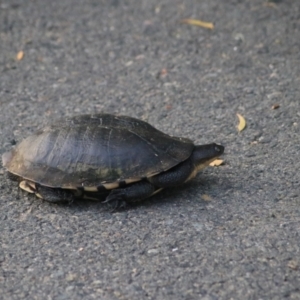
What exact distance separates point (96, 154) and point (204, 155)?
687 millimetres

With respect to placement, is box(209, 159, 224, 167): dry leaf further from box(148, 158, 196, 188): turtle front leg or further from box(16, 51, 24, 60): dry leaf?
box(16, 51, 24, 60): dry leaf

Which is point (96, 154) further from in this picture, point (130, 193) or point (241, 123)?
point (241, 123)

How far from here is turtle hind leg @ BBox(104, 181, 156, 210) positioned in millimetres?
4254

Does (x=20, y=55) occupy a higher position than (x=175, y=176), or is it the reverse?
(x=175, y=176)

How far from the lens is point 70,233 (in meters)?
4.10

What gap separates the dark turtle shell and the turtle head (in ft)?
0.20

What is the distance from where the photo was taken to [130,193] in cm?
425

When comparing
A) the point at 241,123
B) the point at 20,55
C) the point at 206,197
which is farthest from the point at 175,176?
the point at 20,55

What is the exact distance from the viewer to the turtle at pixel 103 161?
4227 mm

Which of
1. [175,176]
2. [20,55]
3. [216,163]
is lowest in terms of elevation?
[20,55]

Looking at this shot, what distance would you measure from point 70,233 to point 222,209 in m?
0.91

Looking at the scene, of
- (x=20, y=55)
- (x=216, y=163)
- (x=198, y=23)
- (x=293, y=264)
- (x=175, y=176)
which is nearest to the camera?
(x=293, y=264)

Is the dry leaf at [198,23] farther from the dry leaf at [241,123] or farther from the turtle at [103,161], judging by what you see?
the turtle at [103,161]

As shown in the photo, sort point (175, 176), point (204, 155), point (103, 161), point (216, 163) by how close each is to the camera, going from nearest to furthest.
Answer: point (103, 161), point (175, 176), point (204, 155), point (216, 163)
